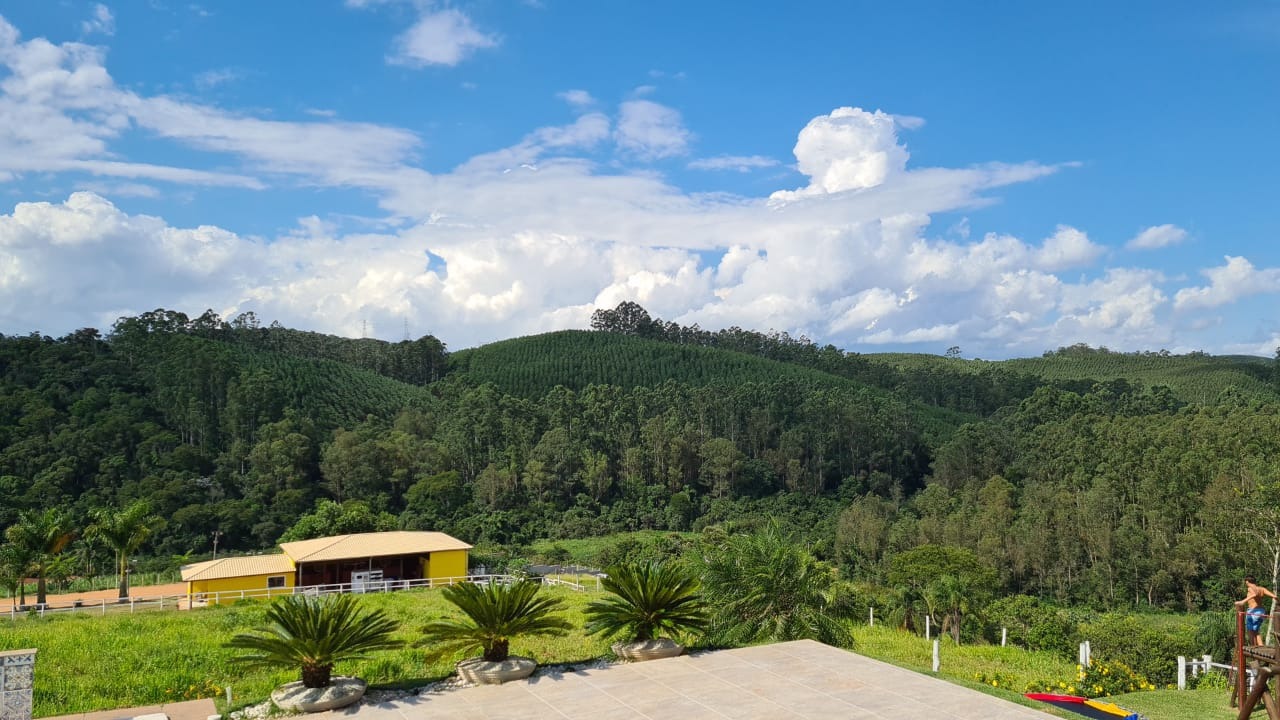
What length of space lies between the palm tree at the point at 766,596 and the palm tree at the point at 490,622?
3401 millimetres

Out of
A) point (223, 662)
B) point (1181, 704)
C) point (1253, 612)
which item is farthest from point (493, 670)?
point (1181, 704)

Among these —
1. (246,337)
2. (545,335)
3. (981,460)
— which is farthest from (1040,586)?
(246,337)

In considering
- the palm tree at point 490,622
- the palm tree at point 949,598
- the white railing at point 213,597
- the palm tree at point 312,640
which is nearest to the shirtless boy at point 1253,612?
the palm tree at point 490,622

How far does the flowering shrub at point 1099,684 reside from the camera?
10.9 meters

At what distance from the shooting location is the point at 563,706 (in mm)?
8164

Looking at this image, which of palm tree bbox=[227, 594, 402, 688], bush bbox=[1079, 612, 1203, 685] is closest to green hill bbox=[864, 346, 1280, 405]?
bush bbox=[1079, 612, 1203, 685]

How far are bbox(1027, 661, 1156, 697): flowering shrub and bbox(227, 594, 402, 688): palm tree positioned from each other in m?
8.48

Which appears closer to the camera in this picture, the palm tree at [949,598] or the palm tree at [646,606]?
the palm tree at [646,606]

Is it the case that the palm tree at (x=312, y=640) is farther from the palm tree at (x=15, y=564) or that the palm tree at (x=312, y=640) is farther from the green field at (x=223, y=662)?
the palm tree at (x=15, y=564)

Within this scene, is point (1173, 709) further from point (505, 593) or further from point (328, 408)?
point (328, 408)

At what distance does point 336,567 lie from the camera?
1113 inches

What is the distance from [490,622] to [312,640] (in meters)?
1.91

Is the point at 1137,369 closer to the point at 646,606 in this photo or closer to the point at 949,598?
the point at 949,598

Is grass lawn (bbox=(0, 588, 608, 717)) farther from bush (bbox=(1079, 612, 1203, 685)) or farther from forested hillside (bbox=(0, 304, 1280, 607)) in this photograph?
forested hillside (bbox=(0, 304, 1280, 607))
